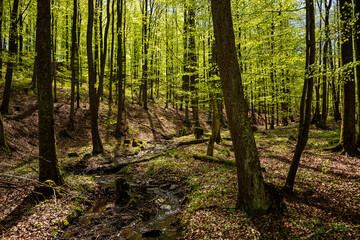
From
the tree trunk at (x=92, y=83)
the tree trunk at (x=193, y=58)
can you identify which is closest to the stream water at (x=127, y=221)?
the tree trunk at (x=193, y=58)

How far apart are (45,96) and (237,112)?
6200 mm

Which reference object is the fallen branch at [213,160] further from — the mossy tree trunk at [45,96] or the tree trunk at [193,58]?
the mossy tree trunk at [45,96]

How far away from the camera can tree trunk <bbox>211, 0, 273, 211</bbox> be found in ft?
14.8

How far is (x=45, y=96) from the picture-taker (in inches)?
251

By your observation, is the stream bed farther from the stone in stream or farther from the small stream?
the stone in stream

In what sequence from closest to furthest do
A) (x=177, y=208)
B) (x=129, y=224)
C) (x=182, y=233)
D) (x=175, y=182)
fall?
(x=182, y=233) < (x=129, y=224) < (x=177, y=208) < (x=175, y=182)

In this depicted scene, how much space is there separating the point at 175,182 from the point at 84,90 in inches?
920

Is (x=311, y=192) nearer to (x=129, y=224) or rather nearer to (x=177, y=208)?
(x=177, y=208)

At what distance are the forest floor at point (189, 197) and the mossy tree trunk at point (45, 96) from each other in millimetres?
627

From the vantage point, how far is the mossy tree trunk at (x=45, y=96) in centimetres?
620

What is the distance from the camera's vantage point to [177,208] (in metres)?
6.21

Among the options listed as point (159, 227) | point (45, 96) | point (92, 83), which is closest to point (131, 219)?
point (159, 227)

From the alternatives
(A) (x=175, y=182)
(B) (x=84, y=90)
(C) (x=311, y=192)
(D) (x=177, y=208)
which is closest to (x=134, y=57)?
(B) (x=84, y=90)

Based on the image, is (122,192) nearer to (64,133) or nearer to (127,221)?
(127,221)
